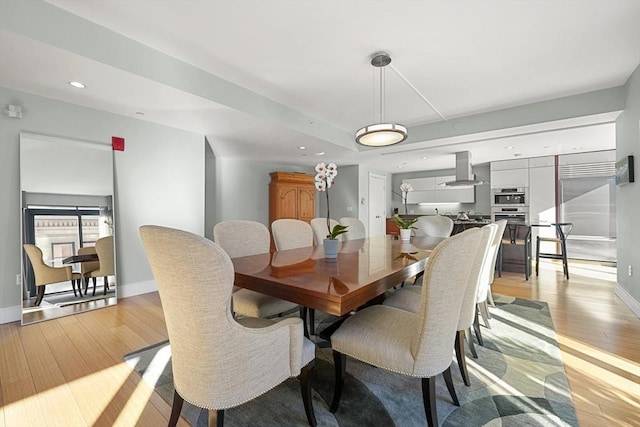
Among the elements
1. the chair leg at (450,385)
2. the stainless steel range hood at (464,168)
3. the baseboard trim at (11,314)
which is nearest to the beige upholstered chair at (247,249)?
the chair leg at (450,385)

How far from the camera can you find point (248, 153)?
5.27 m

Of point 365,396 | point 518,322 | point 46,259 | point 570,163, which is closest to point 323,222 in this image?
point 365,396

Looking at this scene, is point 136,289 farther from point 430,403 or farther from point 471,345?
point 471,345

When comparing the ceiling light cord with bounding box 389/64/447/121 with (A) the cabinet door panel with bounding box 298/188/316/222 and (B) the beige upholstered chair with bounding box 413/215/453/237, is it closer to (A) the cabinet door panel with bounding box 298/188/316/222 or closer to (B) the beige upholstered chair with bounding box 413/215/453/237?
(B) the beige upholstered chair with bounding box 413/215/453/237

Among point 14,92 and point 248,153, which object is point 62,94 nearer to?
point 14,92

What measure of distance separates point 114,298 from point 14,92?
2217 millimetres

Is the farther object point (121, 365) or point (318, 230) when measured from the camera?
point (318, 230)

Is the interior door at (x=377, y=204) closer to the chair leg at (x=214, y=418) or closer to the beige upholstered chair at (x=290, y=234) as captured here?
the beige upholstered chair at (x=290, y=234)

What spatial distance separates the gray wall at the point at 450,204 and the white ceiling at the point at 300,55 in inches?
125

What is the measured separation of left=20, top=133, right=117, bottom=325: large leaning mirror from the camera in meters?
2.66

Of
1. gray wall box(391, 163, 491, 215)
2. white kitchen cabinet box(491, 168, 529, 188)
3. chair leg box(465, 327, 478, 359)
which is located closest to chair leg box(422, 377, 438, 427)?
chair leg box(465, 327, 478, 359)

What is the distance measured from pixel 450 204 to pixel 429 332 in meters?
7.40

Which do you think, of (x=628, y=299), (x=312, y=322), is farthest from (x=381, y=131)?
(x=628, y=299)

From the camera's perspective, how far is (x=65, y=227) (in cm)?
289
